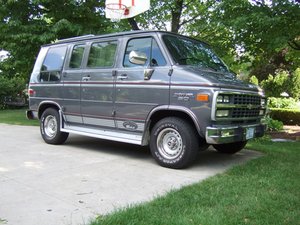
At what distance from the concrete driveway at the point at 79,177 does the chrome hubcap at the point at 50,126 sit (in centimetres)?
31

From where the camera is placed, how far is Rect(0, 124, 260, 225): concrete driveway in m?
4.45

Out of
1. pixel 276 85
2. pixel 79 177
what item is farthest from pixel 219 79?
pixel 276 85

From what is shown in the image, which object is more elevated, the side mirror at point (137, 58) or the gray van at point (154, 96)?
the side mirror at point (137, 58)

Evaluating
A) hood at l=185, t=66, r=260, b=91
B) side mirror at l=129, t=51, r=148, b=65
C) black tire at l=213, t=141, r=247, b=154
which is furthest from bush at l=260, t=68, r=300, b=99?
side mirror at l=129, t=51, r=148, b=65

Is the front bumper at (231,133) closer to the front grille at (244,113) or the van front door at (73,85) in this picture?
the front grille at (244,113)

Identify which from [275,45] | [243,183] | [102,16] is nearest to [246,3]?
[275,45]

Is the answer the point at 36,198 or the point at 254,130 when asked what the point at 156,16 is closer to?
the point at 254,130

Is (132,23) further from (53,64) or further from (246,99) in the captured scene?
(246,99)

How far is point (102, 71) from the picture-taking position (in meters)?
7.60

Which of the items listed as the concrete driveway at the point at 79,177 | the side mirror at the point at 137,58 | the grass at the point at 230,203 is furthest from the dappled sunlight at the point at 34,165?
the grass at the point at 230,203

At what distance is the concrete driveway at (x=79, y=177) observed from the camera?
4453 millimetres

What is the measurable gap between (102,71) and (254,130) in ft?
10.1

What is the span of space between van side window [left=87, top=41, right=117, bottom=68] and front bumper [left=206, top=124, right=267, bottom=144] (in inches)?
100

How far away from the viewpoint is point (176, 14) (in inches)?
610
